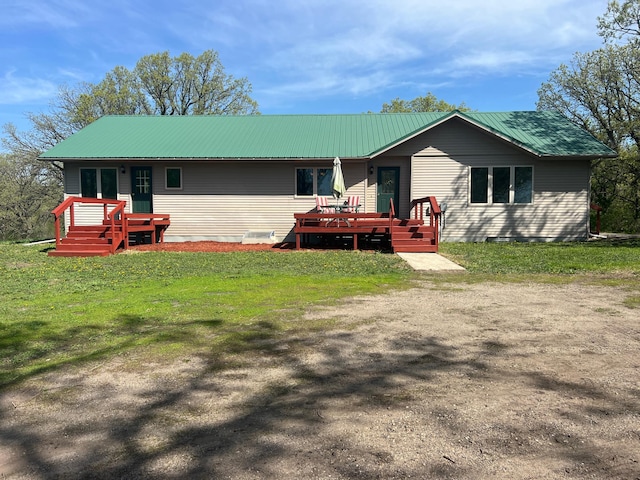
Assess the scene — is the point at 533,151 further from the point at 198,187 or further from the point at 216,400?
the point at 216,400

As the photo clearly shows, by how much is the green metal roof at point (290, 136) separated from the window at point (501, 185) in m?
1.07

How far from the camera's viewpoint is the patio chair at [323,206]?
49.3 feet

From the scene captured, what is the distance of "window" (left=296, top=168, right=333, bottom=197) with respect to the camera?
16.4 metres

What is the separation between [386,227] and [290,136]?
630 cm

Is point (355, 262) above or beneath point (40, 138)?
beneath

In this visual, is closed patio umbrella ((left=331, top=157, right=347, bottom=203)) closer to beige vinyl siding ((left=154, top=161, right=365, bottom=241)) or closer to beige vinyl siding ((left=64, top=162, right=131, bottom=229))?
beige vinyl siding ((left=154, top=161, right=365, bottom=241))

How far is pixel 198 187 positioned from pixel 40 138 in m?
23.4

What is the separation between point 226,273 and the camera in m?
9.13

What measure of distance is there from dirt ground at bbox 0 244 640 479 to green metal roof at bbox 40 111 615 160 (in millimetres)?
11909

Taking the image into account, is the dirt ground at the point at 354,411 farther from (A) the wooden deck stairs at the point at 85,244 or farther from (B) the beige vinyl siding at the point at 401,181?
(B) the beige vinyl siding at the point at 401,181

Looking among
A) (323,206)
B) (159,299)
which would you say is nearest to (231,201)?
(323,206)

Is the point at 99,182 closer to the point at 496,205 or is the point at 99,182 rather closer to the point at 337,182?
the point at 337,182

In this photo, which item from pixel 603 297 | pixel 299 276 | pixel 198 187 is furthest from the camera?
pixel 198 187

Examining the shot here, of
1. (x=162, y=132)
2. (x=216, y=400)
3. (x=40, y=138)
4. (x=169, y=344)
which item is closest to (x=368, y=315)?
(x=169, y=344)
